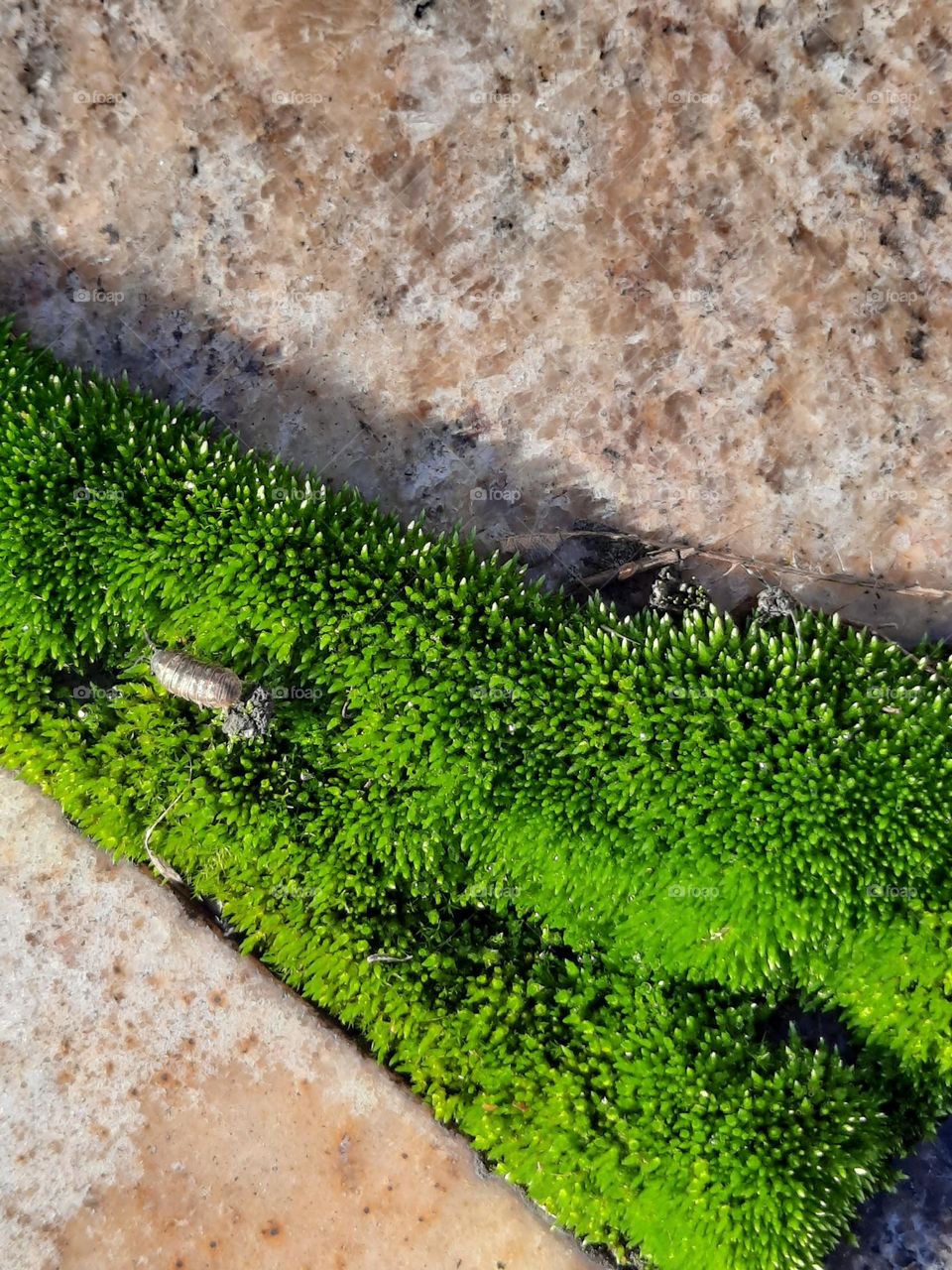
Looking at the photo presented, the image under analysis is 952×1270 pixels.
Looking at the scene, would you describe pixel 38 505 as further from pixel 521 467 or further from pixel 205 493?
pixel 521 467

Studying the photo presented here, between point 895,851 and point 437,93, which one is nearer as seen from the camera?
point 895,851

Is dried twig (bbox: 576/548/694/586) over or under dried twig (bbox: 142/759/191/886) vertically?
over

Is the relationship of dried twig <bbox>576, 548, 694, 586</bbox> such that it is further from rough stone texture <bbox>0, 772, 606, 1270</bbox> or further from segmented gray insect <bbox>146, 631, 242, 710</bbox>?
rough stone texture <bbox>0, 772, 606, 1270</bbox>

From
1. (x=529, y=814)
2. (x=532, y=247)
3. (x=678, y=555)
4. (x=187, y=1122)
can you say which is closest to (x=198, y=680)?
(x=529, y=814)

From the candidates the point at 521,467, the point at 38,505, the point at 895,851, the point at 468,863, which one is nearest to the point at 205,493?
the point at 38,505

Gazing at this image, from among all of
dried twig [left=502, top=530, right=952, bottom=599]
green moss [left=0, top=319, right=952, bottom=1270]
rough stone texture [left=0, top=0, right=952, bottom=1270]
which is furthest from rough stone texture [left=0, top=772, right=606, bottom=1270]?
dried twig [left=502, top=530, right=952, bottom=599]

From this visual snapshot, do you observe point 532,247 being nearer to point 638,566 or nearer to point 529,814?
point 638,566
